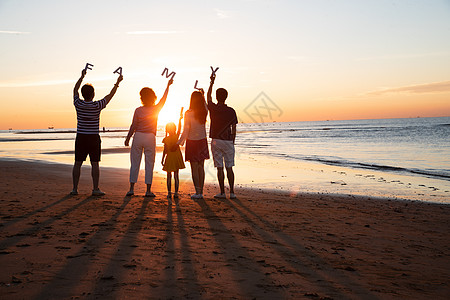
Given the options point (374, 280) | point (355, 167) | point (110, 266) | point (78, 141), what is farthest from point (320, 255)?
point (355, 167)

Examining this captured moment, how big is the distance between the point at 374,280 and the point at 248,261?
3.74 feet

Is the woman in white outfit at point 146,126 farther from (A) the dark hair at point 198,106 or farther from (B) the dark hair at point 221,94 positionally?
(B) the dark hair at point 221,94

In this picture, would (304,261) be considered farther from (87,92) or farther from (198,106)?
(87,92)

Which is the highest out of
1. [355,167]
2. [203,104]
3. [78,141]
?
[203,104]

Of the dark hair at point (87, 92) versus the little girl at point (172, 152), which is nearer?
the dark hair at point (87, 92)

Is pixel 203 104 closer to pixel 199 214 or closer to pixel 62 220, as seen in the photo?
pixel 199 214

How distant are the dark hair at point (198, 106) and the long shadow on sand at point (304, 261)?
8.16 ft

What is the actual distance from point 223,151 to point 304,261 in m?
3.65

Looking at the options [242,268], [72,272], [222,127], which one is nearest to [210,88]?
[222,127]

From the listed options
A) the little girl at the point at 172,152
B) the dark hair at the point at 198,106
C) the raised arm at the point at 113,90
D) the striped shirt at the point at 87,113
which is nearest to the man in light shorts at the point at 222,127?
the dark hair at the point at 198,106

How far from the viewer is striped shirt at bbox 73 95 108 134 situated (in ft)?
20.7

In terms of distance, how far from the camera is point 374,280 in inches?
124

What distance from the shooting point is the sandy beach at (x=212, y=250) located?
9.07ft

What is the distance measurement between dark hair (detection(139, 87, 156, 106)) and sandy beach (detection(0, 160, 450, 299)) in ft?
5.83
